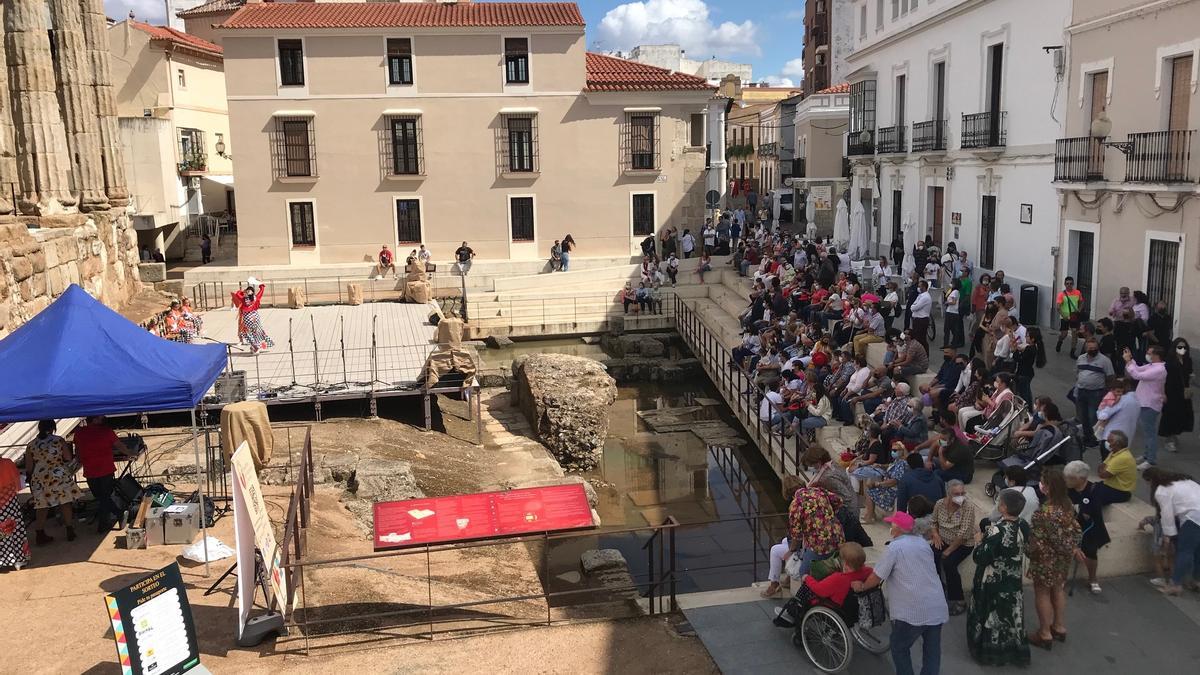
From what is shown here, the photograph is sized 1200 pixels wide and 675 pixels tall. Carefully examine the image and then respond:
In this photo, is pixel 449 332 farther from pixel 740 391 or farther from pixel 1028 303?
pixel 1028 303

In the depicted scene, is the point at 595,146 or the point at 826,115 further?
the point at 826,115

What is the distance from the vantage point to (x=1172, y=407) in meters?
11.4

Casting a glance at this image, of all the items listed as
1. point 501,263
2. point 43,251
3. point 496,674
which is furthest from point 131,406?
point 501,263

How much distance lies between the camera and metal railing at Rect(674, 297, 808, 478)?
49.3 ft

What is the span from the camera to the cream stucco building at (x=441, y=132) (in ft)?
104

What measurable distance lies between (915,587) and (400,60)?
95.5ft

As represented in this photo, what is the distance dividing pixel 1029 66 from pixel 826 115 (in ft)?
73.1

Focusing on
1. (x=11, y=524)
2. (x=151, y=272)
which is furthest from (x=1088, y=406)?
(x=151, y=272)

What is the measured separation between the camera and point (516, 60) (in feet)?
107

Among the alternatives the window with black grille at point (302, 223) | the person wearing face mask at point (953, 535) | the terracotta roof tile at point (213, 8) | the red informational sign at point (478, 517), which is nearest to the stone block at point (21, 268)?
the red informational sign at point (478, 517)

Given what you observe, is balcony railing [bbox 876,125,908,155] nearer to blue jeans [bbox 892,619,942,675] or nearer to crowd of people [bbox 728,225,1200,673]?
crowd of people [bbox 728,225,1200,673]

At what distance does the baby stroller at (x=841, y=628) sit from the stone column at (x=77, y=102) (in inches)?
951

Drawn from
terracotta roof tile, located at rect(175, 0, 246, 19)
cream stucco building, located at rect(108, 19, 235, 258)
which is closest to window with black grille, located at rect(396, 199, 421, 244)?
cream stucco building, located at rect(108, 19, 235, 258)

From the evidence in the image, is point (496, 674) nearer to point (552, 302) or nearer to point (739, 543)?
point (739, 543)
